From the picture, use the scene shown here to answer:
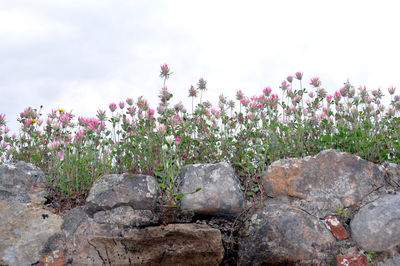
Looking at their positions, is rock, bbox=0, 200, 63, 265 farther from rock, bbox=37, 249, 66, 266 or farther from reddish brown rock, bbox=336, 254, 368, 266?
reddish brown rock, bbox=336, 254, 368, 266

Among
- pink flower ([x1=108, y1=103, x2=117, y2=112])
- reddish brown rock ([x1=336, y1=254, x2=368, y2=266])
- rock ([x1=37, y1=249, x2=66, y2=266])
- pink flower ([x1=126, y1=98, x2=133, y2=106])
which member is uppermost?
pink flower ([x1=126, y1=98, x2=133, y2=106])

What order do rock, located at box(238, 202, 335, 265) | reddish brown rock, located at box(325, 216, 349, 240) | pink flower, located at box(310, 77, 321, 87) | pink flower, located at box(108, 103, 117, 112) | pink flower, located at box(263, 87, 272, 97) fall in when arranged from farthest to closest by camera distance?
pink flower, located at box(310, 77, 321, 87)
pink flower, located at box(263, 87, 272, 97)
pink flower, located at box(108, 103, 117, 112)
reddish brown rock, located at box(325, 216, 349, 240)
rock, located at box(238, 202, 335, 265)

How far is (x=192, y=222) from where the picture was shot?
3760 mm

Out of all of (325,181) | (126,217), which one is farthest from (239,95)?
(126,217)

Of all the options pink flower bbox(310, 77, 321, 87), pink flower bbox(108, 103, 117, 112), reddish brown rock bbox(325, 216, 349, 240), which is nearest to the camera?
reddish brown rock bbox(325, 216, 349, 240)

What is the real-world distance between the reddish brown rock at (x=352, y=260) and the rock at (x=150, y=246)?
1274 millimetres

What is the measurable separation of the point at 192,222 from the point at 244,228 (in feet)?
2.01

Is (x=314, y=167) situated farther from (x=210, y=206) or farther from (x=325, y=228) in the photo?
(x=210, y=206)

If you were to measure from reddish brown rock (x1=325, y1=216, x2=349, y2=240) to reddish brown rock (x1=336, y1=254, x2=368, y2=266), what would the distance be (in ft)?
0.67

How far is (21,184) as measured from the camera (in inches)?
162

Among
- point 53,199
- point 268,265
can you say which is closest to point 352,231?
point 268,265

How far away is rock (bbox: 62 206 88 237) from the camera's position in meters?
3.73

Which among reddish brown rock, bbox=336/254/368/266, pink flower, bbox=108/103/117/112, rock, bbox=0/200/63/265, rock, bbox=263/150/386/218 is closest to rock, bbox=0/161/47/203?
rock, bbox=0/200/63/265

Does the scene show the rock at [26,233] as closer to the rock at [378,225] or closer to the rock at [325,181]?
the rock at [325,181]
